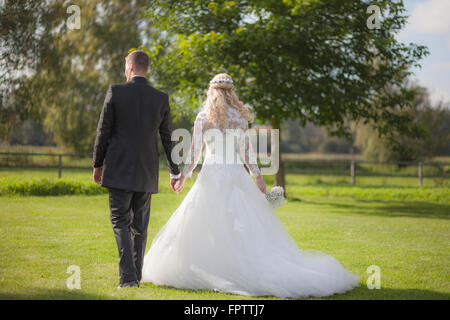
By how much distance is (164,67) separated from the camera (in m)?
15.3

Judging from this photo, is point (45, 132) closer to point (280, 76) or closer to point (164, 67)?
point (164, 67)

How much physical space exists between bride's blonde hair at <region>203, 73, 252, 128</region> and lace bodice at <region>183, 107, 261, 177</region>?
1.8 inches

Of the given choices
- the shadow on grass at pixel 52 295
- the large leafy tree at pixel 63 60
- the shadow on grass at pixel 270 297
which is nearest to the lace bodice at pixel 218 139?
the shadow on grass at pixel 270 297

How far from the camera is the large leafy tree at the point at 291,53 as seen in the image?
1364 centimetres

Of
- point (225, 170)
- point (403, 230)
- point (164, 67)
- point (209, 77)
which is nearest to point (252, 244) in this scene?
point (225, 170)

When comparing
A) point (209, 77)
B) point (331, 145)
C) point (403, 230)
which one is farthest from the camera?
point (331, 145)

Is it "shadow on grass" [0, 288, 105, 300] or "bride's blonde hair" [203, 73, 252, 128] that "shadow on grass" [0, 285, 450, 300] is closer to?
"shadow on grass" [0, 288, 105, 300]

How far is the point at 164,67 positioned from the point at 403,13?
7708 millimetres

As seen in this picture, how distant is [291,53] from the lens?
13859mm

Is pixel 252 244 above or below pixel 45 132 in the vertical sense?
below

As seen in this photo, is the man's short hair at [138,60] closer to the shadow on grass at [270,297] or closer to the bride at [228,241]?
the bride at [228,241]

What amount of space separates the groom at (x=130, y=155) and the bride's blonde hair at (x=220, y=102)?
1.82 ft

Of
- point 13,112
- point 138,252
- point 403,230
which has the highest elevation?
point 13,112

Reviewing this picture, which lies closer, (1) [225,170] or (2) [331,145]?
(1) [225,170]
